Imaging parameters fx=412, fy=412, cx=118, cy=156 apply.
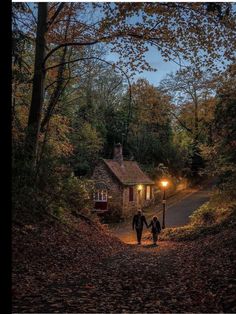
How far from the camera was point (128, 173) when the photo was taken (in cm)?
3784

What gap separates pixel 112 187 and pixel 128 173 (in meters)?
2.38

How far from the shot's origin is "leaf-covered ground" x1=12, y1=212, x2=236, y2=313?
18.9ft

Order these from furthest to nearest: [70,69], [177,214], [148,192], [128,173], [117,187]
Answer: [148,192] < [128,173] < [117,187] < [177,214] < [70,69]

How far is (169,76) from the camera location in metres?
42.7


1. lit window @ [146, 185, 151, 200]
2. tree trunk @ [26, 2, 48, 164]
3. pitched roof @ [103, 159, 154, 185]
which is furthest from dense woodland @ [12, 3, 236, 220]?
lit window @ [146, 185, 151, 200]

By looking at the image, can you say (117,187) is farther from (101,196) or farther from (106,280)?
(106,280)

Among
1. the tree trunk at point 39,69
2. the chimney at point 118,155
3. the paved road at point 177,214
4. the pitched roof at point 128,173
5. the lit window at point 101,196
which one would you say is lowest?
the paved road at point 177,214

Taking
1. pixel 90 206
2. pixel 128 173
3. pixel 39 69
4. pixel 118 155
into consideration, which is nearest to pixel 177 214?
pixel 128 173

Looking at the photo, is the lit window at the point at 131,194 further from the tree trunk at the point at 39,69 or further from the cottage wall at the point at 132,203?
the tree trunk at the point at 39,69

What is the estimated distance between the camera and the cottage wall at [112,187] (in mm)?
34897

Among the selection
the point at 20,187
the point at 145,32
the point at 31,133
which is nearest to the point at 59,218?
the point at 20,187

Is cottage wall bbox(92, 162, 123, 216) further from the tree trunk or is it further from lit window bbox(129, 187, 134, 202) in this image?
the tree trunk

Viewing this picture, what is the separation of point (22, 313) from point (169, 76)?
39.4 meters

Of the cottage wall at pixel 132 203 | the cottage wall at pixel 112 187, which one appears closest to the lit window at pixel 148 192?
the cottage wall at pixel 132 203
